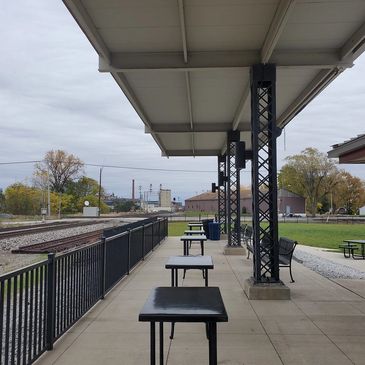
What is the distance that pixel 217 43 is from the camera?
23.4ft

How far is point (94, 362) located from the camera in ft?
14.3

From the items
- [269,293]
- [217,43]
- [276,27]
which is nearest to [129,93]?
[217,43]

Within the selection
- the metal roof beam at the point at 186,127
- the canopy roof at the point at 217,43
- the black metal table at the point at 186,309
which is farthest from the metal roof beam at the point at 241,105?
the black metal table at the point at 186,309

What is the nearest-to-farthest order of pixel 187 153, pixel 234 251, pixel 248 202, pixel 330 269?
pixel 330 269 < pixel 234 251 < pixel 187 153 < pixel 248 202

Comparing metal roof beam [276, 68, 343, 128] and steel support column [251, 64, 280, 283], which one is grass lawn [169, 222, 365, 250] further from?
steel support column [251, 64, 280, 283]

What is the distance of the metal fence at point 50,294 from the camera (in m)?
3.70

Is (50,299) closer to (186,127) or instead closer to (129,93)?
(129,93)

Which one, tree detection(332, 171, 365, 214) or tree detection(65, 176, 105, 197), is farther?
tree detection(65, 176, 105, 197)

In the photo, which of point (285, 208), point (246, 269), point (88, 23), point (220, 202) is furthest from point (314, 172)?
point (88, 23)

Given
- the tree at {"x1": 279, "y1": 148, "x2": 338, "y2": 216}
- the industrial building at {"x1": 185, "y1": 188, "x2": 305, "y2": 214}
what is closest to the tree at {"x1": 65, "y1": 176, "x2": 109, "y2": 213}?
the industrial building at {"x1": 185, "y1": 188, "x2": 305, "y2": 214}

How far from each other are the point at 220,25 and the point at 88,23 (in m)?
1.94

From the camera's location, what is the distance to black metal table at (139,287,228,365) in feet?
10.5

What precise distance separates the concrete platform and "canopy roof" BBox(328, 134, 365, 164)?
152 inches

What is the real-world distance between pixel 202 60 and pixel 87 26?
231 centimetres
